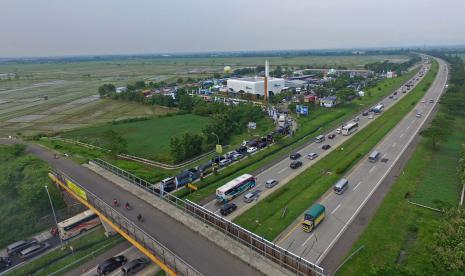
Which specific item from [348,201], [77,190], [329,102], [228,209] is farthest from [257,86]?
[77,190]

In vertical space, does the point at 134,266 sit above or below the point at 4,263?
above

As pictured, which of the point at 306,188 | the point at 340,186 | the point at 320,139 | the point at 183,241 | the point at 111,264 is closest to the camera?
the point at 183,241

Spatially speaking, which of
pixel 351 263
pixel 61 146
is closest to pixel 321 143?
pixel 351 263

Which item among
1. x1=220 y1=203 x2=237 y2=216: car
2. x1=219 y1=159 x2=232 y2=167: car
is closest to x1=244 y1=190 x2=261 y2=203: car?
x1=220 y1=203 x2=237 y2=216: car

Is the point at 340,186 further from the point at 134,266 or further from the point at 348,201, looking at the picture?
the point at 134,266

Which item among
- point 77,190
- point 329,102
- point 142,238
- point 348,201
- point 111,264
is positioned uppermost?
point 77,190

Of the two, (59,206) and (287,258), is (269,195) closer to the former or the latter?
(287,258)

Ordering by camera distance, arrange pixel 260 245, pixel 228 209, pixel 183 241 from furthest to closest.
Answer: pixel 228 209 < pixel 183 241 < pixel 260 245
